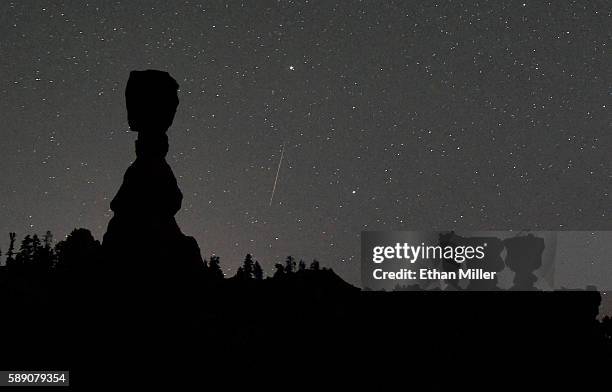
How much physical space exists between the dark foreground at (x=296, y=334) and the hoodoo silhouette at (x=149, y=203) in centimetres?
135

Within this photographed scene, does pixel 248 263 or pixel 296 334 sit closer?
pixel 296 334

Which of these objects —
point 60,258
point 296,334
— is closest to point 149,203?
point 296,334

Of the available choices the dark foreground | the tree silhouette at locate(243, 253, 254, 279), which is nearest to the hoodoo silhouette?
the dark foreground

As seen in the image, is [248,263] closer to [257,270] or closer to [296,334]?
[257,270]

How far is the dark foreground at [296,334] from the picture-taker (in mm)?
25922

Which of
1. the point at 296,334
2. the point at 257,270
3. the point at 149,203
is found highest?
the point at 257,270

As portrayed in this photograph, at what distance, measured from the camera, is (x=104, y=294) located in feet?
86.4

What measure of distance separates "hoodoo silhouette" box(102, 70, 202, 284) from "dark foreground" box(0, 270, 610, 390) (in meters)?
1.35

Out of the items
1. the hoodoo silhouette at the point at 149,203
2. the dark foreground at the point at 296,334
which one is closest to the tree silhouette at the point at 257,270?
the dark foreground at the point at 296,334

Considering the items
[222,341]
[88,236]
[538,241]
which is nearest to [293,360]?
[222,341]

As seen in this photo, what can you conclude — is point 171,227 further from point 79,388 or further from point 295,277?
point 295,277

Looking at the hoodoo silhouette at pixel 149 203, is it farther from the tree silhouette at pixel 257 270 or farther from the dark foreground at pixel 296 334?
the tree silhouette at pixel 257 270

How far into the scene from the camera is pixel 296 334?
3628 cm

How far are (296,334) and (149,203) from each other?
1526cm
